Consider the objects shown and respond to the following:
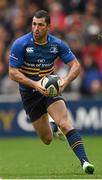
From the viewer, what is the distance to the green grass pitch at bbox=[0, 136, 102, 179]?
1056 centimetres

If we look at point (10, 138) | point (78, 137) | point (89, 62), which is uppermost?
point (78, 137)

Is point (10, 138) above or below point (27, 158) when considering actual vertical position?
below

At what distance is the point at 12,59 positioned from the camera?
36.0ft

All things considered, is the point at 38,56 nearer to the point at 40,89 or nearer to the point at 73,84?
the point at 40,89

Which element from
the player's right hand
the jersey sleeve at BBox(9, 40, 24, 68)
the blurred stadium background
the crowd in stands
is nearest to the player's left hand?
the player's right hand

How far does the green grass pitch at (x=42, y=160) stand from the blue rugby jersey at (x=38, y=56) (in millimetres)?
1403

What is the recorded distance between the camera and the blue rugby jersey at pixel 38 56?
11062mm

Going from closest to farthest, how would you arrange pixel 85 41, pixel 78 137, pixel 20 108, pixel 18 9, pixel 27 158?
1. pixel 78 137
2. pixel 27 158
3. pixel 20 108
4. pixel 85 41
5. pixel 18 9

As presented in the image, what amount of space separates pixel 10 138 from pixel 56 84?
773 cm

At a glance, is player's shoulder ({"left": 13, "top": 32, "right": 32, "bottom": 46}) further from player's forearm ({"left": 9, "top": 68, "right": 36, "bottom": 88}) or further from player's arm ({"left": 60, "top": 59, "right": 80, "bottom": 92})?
player's arm ({"left": 60, "top": 59, "right": 80, "bottom": 92})

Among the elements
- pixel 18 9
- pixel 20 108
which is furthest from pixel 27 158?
pixel 18 9

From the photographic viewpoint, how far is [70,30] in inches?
773

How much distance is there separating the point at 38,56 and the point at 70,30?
8523mm

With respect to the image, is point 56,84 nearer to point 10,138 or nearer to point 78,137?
point 78,137
